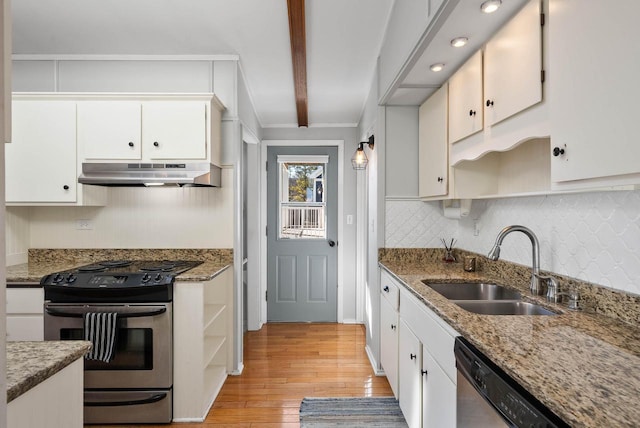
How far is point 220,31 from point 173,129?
750 millimetres

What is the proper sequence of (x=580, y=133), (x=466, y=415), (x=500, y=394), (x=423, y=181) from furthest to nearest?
(x=423, y=181), (x=466, y=415), (x=580, y=133), (x=500, y=394)

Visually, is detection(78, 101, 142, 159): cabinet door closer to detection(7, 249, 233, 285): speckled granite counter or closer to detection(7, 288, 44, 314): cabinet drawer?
detection(7, 249, 233, 285): speckled granite counter

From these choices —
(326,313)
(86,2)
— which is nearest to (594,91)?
(86,2)

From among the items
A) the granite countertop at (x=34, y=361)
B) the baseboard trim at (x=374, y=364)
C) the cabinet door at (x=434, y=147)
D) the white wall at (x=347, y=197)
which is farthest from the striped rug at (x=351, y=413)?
the white wall at (x=347, y=197)

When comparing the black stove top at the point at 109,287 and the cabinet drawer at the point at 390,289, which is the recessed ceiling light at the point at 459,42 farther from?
the black stove top at the point at 109,287

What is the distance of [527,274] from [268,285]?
124 inches

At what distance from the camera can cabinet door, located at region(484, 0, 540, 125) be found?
4.46 feet

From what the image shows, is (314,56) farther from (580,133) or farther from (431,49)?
(580,133)

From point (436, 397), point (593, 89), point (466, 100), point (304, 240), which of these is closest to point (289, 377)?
point (436, 397)

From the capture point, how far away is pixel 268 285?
4.47 meters

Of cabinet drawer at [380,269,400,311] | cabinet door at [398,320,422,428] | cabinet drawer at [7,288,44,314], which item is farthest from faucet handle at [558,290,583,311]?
cabinet drawer at [7,288,44,314]

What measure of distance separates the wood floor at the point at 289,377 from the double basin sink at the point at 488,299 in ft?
3.44

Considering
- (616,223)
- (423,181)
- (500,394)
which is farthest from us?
(423,181)

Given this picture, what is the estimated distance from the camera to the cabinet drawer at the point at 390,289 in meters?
2.30
